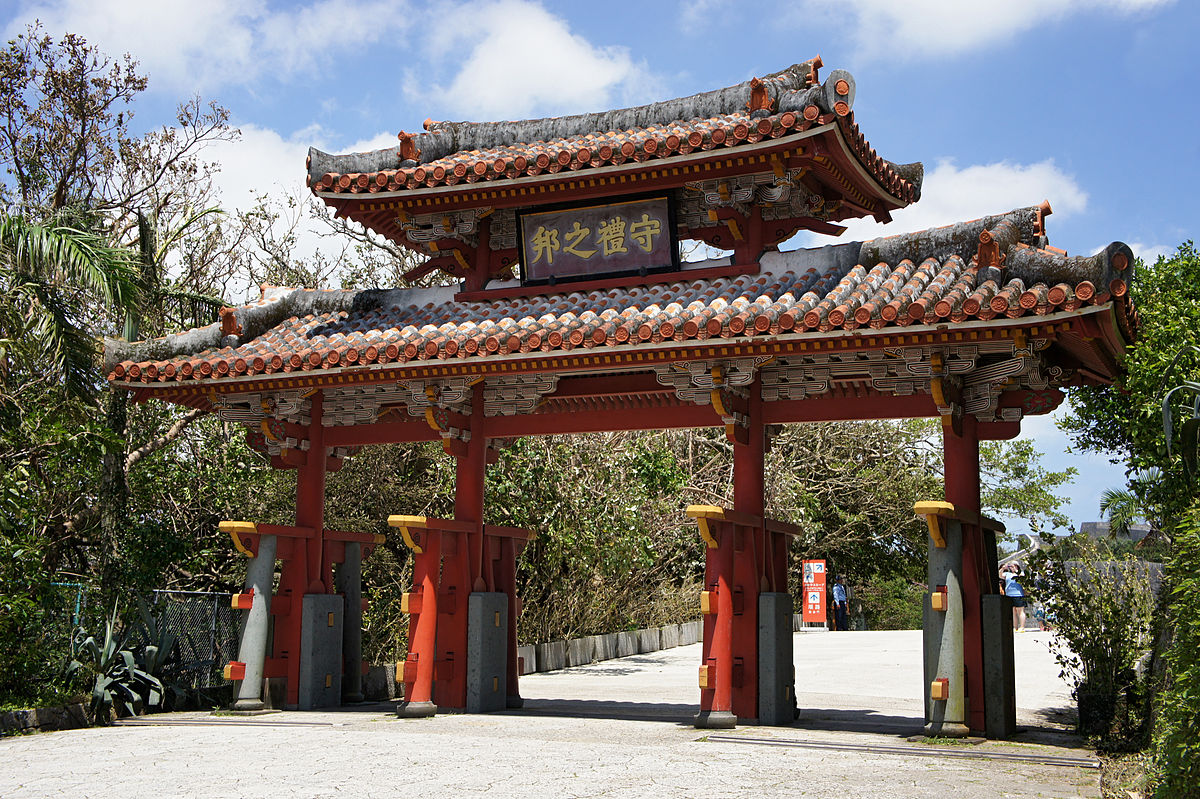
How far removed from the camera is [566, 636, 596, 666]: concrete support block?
59.0 feet

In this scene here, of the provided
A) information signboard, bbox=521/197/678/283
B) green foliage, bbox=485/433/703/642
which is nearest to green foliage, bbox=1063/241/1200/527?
information signboard, bbox=521/197/678/283

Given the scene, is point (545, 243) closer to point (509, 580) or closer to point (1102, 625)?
point (509, 580)

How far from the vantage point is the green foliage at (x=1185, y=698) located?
5754 millimetres

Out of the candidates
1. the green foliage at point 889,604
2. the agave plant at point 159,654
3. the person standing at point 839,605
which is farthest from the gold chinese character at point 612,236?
the green foliage at point 889,604

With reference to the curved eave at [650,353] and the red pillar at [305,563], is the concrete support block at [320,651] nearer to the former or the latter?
the red pillar at [305,563]

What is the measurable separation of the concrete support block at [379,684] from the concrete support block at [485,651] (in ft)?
8.17

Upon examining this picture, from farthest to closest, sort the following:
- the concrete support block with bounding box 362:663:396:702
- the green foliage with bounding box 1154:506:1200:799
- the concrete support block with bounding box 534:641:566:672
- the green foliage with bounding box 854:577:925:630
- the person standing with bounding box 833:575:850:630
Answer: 1. the green foliage with bounding box 854:577:925:630
2. the person standing with bounding box 833:575:850:630
3. the concrete support block with bounding box 534:641:566:672
4. the concrete support block with bounding box 362:663:396:702
5. the green foliage with bounding box 1154:506:1200:799

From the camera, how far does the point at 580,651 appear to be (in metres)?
18.3

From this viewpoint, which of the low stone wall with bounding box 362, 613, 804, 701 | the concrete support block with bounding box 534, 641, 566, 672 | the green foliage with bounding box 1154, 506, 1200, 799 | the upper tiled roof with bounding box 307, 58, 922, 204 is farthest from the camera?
the concrete support block with bounding box 534, 641, 566, 672

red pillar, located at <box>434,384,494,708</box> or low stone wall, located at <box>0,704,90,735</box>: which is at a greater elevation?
red pillar, located at <box>434,384,494,708</box>

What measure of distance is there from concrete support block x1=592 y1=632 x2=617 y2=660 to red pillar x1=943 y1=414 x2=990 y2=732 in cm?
1007

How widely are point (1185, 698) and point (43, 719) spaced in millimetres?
9301

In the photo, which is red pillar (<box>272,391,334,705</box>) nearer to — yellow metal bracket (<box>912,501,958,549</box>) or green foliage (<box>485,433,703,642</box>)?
green foliage (<box>485,433,703,642</box>)

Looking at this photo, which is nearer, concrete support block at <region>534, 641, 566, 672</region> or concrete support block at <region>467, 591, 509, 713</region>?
concrete support block at <region>467, 591, 509, 713</region>
